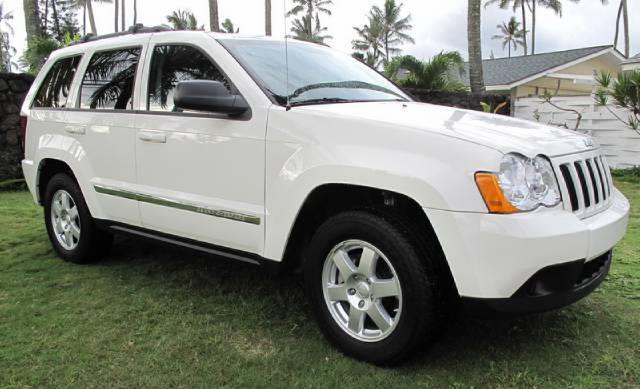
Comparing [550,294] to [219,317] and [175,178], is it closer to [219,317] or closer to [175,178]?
[219,317]

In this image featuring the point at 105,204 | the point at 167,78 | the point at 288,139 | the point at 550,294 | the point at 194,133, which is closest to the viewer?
the point at 550,294

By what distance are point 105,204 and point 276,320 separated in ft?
5.40

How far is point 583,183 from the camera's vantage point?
107 inches

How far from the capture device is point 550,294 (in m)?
2.48

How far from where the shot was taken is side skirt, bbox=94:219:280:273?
317 centimetres

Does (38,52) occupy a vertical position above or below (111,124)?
above

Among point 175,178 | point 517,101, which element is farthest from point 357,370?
point 517,101

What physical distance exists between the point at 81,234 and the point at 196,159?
168 centimetres

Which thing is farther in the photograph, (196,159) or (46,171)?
(46,171)

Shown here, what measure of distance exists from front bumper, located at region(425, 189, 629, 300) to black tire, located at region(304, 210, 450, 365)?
0.15m

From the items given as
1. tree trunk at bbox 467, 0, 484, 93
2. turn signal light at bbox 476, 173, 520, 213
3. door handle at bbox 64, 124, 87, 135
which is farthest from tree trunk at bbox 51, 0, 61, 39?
turn signal light at bbox 476, 173, 520, 213

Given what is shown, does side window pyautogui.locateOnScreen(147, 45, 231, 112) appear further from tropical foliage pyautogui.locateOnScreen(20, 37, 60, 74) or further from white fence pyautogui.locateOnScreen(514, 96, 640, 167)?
white fence pyautogui.locateOnScreen(514, 96, 640, 167)

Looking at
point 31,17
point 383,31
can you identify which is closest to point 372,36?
point 383,31

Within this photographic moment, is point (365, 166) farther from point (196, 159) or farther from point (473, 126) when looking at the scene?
point (196, 159)
